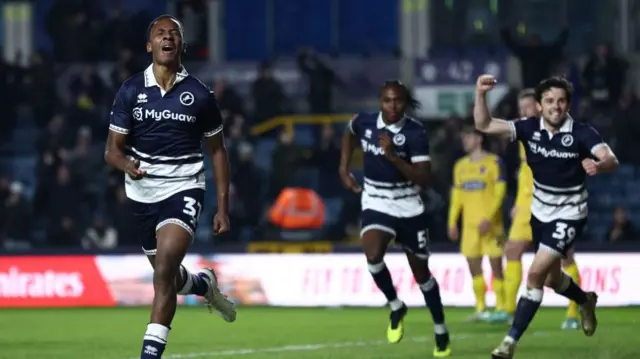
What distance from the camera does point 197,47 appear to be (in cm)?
2770

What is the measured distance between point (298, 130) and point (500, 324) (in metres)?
9.94

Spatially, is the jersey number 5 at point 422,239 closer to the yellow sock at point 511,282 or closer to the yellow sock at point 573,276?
the yellow sock at point 573,276

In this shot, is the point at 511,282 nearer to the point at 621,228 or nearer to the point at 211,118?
the point at 621,228

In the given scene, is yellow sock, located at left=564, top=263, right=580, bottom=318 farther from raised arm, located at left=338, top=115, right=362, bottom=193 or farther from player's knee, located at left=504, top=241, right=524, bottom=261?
raised arm, located at left=338, top=115, right=362, bottom=193

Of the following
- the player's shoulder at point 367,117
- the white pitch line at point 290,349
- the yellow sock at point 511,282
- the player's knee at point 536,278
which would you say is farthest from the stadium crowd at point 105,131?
the player's knee at point 536,278

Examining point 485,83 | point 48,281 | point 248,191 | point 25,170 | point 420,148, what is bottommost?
point 48,281

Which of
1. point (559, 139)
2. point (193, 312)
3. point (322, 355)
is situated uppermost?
point (559, 139)

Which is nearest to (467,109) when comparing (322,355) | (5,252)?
(5,252)

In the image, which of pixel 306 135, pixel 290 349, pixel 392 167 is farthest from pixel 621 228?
pixel 290 349

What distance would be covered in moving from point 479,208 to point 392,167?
3.98 meters

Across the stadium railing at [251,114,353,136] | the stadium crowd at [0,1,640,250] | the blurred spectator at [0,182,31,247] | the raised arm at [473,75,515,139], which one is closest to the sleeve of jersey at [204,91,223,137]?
the raised arm at [473,75,515,139]

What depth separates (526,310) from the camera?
1102cm

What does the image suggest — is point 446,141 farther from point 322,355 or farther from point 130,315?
point 322,355

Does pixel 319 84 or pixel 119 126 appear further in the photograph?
pixel 319 84
